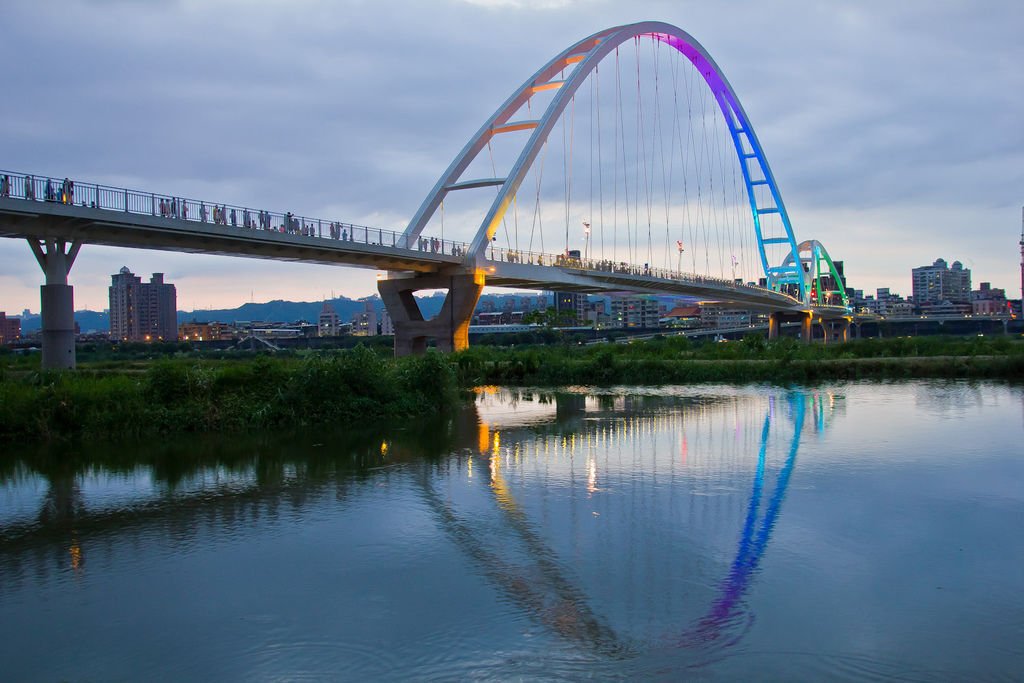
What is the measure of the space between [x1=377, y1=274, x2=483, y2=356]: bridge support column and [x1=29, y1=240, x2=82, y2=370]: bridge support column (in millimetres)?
16788

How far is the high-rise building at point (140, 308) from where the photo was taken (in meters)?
111

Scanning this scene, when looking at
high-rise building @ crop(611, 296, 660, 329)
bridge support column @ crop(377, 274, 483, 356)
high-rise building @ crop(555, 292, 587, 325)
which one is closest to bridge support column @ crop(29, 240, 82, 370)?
bridge support column @ crop(377, 274, 483, 356)

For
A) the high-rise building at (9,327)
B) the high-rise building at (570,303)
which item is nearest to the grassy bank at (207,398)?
the high-rise building at (9,327)

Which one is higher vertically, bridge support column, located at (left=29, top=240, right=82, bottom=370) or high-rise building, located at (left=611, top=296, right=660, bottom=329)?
high-rise building, located at (left=611, top=296, right=660, bottom=329)

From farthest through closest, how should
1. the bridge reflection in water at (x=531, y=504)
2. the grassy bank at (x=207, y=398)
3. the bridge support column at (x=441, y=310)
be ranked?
1. the bridge support column at (x=441, y=310)
2. the grassy bank at (x=207, y=398)
3. the bridge reflection in water at (x=531, y=504)

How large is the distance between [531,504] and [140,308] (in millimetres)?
116761

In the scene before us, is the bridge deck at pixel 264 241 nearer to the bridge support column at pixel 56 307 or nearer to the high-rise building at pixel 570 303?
the bridge support column at pixel 56 307

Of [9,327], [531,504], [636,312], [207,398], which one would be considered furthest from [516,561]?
[636,312]

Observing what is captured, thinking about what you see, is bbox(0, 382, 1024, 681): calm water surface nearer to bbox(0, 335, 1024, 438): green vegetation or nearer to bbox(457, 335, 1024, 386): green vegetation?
bbox(0, 335, 1024, 438): green vegetation

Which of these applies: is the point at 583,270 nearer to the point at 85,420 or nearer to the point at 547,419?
the point at 547,419

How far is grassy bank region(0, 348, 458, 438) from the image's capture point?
17453 mm

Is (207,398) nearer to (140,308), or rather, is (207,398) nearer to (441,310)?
(441,310)

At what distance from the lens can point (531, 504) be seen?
37.7ft

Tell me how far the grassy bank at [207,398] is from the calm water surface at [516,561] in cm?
126
